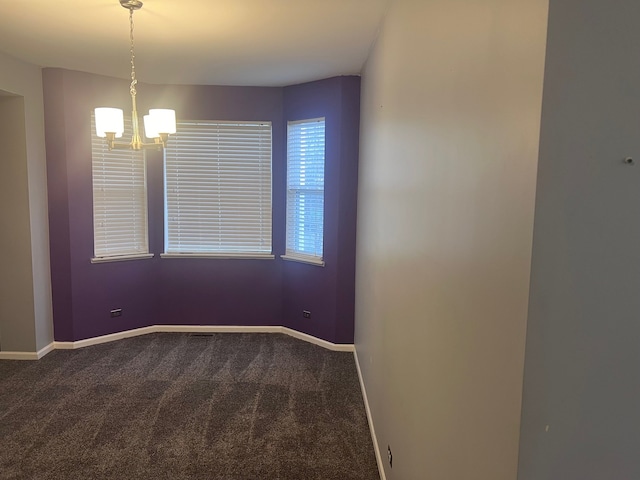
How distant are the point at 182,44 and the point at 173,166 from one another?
168 centimetres

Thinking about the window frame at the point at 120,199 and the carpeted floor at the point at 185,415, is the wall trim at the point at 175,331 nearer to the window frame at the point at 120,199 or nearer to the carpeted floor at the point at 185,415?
the carpeted floor at the point at 185,415

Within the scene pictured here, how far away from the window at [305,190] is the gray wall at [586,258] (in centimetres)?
367

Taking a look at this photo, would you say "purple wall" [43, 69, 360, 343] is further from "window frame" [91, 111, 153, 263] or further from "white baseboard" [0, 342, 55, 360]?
"white baseboard" [0, 342, 55, 360]

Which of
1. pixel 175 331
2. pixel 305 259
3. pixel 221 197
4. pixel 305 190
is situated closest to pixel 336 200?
pixel 305 190

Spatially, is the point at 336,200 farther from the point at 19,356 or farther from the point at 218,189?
the point at 19,356

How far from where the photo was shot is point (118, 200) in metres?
4.60

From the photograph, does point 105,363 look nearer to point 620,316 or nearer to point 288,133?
point 288,133

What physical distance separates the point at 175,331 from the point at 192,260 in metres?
0.82

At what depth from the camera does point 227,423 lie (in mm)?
3035

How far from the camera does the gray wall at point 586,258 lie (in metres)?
0.75

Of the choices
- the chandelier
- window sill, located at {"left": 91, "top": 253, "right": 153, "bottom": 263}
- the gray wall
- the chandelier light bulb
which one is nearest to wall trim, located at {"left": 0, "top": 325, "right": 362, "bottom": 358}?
window sill, located at {"left": 91, "top": 253, "right": 153, "bottom": 263}

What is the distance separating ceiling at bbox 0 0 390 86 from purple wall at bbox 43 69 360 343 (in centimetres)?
32

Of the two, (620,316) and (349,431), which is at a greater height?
(620,316)

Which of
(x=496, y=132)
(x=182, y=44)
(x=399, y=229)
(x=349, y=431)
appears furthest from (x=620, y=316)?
(x=182, y=44)
